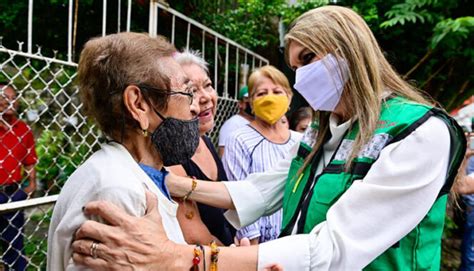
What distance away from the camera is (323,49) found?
1.41 m

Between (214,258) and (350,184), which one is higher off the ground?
(350,184)

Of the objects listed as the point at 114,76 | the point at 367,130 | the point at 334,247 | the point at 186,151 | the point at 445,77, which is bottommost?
the point at 445,77

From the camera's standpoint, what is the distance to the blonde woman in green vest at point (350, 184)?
1.06 meters

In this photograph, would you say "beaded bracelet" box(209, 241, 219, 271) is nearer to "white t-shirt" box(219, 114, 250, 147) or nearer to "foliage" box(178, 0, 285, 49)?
"white t-shirt" box(219, 114, 250, 147)

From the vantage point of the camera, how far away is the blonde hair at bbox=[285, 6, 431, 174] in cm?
136

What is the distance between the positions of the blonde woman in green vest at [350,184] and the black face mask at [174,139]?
240mm

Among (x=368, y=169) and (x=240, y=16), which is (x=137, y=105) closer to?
(x=368, y=169)

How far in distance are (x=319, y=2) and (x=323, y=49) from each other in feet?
12.9

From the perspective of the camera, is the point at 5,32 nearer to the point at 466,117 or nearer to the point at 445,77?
the point at 466,117

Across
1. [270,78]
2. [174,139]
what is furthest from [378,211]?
[270,78]

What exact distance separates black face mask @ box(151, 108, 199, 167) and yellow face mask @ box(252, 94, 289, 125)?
169 centimetres

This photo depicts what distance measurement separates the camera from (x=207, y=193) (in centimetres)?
181

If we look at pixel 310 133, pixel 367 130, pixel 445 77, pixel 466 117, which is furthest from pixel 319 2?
pixel 367 130

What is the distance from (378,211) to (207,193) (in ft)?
2.73
